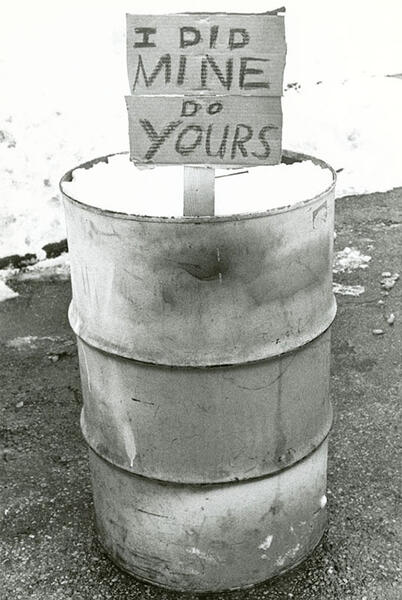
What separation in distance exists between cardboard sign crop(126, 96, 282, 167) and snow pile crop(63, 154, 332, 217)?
20 centimetres

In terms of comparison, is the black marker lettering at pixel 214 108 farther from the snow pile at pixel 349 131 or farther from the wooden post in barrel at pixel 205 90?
the snow pile at pixel 349 131

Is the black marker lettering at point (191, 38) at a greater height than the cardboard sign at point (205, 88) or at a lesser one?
greater

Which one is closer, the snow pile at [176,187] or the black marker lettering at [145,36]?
the black marker lettering at [145,36]

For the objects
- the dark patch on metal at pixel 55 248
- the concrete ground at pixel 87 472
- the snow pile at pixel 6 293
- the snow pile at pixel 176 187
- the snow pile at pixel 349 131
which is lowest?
the concrete ground at pixel 87 472

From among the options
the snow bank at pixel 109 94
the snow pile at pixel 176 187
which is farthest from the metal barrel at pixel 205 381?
the snow bank at pixel 109 94

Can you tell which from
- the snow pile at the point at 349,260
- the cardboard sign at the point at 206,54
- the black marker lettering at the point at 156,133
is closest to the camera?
the cardboard sign at the point at 206,54

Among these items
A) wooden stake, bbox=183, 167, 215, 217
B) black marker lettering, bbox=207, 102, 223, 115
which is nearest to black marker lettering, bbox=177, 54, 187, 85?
black marker lettering, bbox=207, 102, 223, 115

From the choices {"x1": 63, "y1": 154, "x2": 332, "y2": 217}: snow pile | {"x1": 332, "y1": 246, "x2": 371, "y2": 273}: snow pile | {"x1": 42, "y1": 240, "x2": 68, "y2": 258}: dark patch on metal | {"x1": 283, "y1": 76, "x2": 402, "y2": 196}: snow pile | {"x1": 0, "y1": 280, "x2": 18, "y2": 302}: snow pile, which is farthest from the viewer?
{"x1": 283, "y1": 76, "x2": 402, "y2": 196}: snow pile

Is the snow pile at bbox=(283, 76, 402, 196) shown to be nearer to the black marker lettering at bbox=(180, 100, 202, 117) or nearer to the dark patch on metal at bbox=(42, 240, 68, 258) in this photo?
the dark patch on metal at bbox=(42, 240, 68, 258)

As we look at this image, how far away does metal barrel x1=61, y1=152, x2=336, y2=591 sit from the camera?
225 cm

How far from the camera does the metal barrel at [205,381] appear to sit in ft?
7.38

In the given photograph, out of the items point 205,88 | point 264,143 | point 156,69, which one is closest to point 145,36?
point 156,69

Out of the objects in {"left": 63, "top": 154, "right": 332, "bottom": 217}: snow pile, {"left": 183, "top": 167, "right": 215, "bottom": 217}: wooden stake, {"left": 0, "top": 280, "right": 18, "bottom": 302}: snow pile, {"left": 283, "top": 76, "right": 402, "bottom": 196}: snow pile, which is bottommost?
{"left": 0, "top": 280, "right": 18, "bottom": 302}: snow pile

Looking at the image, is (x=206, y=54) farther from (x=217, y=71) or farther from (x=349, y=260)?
(x=349, y=260)
